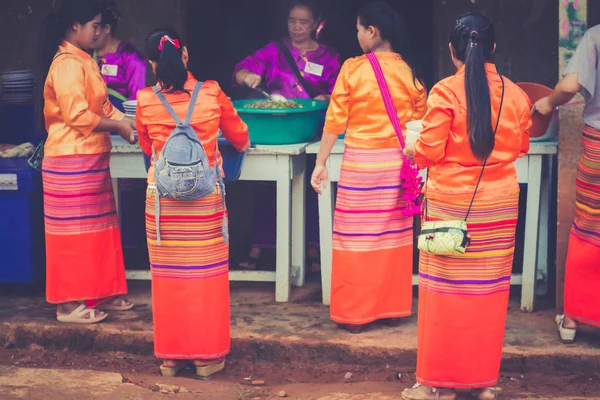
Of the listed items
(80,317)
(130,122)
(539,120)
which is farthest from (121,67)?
(539,120)

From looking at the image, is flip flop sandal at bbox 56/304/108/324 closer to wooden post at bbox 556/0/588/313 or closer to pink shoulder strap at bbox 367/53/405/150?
pink shoulder strap at bbox 367/53/405/150

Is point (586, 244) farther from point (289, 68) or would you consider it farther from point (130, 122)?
point (130, 122)

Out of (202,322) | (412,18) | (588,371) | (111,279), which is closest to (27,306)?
(111,279)

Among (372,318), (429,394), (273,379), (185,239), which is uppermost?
(185,239)

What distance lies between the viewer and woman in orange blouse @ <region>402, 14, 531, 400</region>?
4.24 meters

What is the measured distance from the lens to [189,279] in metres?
4.96

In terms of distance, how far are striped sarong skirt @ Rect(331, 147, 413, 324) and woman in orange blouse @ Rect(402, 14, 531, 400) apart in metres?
0.85

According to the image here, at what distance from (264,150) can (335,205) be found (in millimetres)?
533

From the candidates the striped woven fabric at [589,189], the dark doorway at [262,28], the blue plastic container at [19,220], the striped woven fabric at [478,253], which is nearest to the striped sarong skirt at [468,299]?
the striped woven fabric at [478,253]

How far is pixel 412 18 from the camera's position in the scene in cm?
807

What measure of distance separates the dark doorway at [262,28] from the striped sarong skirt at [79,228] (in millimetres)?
2396

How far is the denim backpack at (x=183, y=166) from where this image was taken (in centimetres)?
464

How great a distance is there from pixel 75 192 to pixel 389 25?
6.52 feet

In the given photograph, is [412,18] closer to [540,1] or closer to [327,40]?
A: [327,40]
